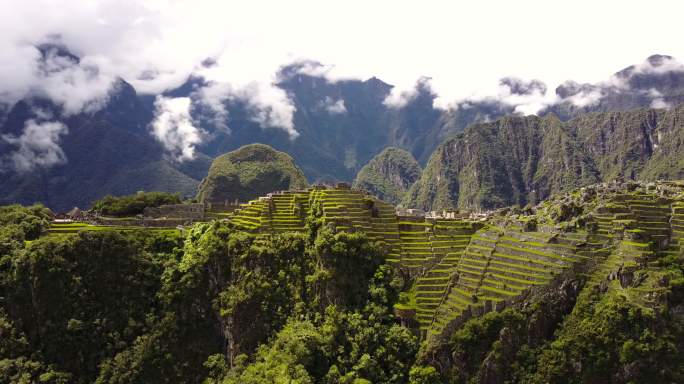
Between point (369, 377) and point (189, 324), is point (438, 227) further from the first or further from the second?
point (189, 324)

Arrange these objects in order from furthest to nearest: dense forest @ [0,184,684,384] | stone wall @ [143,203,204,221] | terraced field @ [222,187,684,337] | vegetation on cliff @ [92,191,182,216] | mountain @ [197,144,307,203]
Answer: mountain @ [197,144,307,203] < vegetation on cliff @ [92,191,182,216] < stone wall @ [143,203,204,221] < terraced field @ [222,187,684,337] < dense forest @ [0,184,684,384]

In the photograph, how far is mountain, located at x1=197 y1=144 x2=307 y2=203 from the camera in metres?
138

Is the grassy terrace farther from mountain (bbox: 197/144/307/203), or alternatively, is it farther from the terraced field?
mountain (bbox: 197/144/307/203)

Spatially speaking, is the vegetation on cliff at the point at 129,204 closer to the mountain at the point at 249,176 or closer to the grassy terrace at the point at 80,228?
the grassy terrace at the point at 80,228

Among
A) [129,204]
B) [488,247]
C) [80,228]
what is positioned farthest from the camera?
[129,204]

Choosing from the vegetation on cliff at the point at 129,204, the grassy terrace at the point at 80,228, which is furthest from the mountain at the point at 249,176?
the grassy terrace at the point at 80,228

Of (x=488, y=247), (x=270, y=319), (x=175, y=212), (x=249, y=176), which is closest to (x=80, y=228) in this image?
(x=175, y=212)

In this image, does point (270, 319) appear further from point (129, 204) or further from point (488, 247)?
point (129, 204)

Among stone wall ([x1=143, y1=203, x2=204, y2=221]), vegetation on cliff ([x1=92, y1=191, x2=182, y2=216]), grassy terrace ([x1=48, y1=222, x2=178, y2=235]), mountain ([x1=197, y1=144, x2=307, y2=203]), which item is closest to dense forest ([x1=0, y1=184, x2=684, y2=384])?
grassy terrace ([x1=48, y1=222, x2=178, y2=235])

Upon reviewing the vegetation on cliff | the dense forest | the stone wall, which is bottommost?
the dense forest

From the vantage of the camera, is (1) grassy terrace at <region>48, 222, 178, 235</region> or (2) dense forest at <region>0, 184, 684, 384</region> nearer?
(2) dense forest at <region>0, 184, 684, 384</region>

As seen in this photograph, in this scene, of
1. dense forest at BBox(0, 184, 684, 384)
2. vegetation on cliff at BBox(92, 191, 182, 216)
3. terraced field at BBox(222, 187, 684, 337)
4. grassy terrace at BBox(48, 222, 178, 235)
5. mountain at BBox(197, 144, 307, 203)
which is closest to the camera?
dense forest at BBox(0, 184, 684, 384)

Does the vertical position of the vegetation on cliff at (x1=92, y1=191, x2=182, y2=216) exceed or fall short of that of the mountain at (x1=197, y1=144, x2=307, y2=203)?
it falls short

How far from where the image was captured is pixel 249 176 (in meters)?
145
